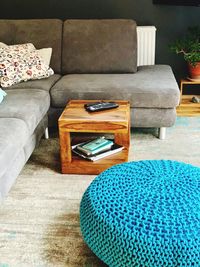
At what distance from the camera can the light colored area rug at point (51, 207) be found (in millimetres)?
1533

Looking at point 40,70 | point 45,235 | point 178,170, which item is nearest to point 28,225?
point 45,235

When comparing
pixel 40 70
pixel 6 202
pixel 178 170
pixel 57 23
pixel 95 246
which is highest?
pixel 57 23

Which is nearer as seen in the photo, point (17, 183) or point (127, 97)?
point (17, 183)

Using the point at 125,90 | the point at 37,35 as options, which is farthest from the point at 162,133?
the point at 37,35

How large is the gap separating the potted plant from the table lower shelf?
1.42 m

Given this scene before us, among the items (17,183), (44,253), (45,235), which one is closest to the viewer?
(44,253)

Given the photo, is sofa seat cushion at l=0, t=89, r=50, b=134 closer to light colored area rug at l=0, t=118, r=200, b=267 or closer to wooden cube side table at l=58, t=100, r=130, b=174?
wooden cube side table at l=58, t=100, r=130, b=174

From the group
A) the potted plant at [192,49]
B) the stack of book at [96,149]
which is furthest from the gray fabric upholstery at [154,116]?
the potted plant at [192,49]

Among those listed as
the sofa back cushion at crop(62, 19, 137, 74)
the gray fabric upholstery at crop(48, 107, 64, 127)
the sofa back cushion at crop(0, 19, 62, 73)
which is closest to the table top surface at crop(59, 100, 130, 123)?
the gray fabric upholstery at crop(48, 107, 64, 127)

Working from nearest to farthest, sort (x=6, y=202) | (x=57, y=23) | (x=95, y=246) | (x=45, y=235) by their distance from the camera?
(x=95, y=246), (x=45, y=235), (x=6, y=202), (x=57, y=23)

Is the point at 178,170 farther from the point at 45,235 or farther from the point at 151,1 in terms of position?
the point at 151,1

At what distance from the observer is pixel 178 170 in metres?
1.55

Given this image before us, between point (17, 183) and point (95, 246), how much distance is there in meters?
0.94

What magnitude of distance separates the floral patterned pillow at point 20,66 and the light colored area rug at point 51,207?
0.55 metres
